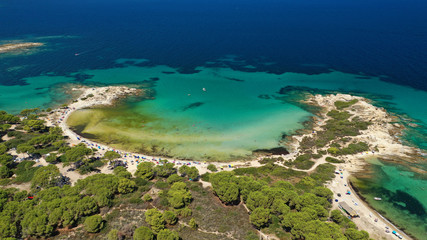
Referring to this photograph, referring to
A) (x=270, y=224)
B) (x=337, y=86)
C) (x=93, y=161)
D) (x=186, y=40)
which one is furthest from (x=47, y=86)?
(x=337, y=86)

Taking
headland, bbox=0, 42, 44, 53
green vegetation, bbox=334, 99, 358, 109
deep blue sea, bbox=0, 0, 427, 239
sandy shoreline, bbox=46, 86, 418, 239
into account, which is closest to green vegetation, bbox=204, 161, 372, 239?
sandy shoreline, bbox=46, 86, 418, 239

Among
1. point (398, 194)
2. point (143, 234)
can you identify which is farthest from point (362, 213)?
point (143, 234)

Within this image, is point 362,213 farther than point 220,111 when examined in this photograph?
No

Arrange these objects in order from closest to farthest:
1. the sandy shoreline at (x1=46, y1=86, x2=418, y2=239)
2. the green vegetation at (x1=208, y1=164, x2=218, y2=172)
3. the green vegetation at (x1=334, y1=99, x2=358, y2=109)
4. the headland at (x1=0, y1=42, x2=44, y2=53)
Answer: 1. the sandy shoreline at (x1=46, y1=86, x2=418, y2=239)
2. the green vegetation at (x1=208, y1=164, x2=218, y2=172)
3. the green vegetation at (x1=334, y1=99, x2=358, y2=109)
4. the headland at (x1=0, y1=42, x2=44, y2=53)

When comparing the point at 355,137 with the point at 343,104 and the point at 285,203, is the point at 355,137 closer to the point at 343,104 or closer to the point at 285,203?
the point at 343,104

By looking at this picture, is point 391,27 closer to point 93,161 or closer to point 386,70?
point 386,70

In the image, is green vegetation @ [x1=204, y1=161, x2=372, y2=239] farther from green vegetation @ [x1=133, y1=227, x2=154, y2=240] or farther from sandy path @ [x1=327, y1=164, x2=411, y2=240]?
green vegetation @ [x1=133, y1=227, x2=154, y2=240]
